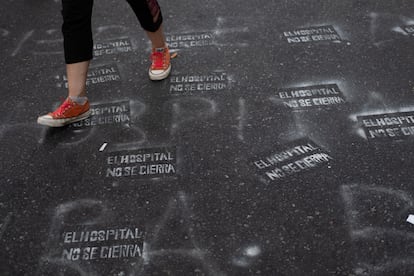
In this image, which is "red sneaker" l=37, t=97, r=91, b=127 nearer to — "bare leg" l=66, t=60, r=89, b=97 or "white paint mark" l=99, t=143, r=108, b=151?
"bare leg" l=66, t=60, r=89, b=97

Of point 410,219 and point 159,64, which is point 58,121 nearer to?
point 159,64

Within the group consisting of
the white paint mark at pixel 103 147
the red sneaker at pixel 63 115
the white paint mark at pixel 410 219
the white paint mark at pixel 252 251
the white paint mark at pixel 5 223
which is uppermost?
the red sneaker at pixel 63 115

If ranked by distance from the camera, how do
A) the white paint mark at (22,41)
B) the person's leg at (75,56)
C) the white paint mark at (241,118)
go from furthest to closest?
the white paint mark at (22,41) → the white paint mark at (241,118) → the person's leg at (75,56)

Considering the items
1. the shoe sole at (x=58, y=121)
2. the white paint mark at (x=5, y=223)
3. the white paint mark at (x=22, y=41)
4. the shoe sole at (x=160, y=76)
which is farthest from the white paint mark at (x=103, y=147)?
the white paint mark at (x=22, y=41)

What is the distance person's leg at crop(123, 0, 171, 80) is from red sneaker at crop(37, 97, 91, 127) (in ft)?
2.20

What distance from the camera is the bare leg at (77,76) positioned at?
10.4ft

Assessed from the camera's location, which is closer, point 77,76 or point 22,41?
point 77,76

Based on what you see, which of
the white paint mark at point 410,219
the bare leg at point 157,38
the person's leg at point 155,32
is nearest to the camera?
the white paint mark at point 410,219

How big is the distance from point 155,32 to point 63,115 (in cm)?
90

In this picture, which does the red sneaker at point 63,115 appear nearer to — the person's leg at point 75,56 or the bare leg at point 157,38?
the person's leg at point 75,56

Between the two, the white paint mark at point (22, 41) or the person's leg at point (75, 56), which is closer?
the person's leg at point (75, 56)

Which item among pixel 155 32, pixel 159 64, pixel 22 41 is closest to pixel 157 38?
pixel 155 32

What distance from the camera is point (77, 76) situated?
320 cm

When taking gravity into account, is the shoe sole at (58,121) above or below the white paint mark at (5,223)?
above
